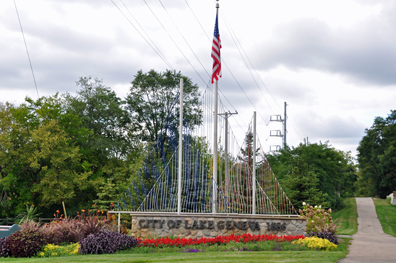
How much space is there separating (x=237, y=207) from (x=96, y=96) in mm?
26037

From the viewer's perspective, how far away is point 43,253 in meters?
10.9

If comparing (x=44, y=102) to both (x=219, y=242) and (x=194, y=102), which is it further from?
(x=219, y=242)

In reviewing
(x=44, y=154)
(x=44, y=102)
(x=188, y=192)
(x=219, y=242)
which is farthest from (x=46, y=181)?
(x=219, y=242)

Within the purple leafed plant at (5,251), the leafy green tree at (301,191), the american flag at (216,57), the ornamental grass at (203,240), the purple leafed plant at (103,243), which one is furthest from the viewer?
the leafy green tree at (301,191)

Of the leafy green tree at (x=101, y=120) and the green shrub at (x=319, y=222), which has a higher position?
the leafy green tree at (x=101, y=120)

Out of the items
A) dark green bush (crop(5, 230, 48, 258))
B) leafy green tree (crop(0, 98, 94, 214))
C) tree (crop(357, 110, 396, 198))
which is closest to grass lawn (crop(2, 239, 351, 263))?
dark green bush (crop(5, 230, 48, 258))

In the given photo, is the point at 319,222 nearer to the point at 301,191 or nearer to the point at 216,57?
the point at 216,57

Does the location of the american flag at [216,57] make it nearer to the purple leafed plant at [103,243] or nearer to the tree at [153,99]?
the purple leafed plant at [103,243]

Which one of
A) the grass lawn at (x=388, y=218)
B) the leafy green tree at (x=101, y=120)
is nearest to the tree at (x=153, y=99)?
the leafy green tree at (x=101, y=120)

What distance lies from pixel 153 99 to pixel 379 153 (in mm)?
36538

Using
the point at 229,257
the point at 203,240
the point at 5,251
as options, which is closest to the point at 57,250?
the point at 5,251

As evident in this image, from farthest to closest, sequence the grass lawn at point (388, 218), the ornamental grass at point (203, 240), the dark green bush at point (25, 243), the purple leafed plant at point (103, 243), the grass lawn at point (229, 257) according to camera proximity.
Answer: the grass lawn at point (388, 218), the ornamental grass at point (203, 240), the dark green bush at point (25, 243), the purple leafed plant at point (103, 243), the grass lawn at point (229, 257)

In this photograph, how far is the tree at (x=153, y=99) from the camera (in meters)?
38.6

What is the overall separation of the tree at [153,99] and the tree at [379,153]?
29.5 metres
